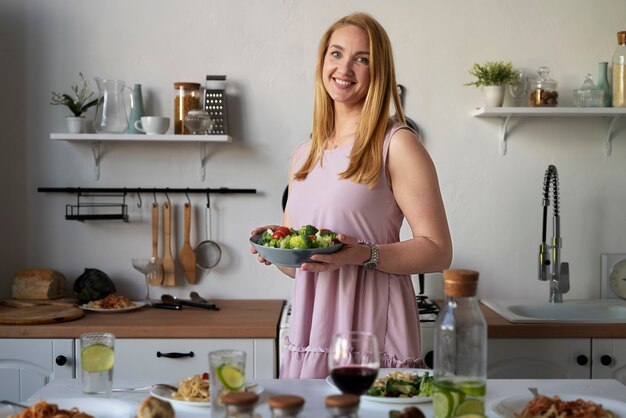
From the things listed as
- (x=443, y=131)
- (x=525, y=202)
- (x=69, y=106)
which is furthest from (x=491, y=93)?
(x=69, y=106)

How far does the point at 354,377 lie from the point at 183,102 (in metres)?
2.05

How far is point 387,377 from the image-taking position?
1660 mm

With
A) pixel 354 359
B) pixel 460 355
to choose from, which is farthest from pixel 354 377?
pixel 460 355

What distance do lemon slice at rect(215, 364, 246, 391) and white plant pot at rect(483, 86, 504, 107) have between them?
2.06m

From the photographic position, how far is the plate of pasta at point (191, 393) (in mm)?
1519

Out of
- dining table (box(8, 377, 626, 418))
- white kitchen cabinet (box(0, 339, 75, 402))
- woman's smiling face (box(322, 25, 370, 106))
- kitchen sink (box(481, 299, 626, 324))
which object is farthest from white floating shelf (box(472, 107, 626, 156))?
white kitchen cabinet (box(0, 339, 75, 402))

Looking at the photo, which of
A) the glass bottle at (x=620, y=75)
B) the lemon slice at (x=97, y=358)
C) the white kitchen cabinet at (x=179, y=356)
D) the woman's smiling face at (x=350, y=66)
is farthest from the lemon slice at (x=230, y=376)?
the glass bottle at (x=620, y=75)

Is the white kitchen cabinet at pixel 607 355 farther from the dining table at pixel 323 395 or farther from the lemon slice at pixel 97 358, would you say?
the lemon slice at pixel 97 358

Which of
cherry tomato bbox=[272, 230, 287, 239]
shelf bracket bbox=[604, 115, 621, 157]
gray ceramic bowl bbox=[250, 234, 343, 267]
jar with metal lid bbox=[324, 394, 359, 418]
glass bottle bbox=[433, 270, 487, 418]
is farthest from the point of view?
shelf bracket bbox=[604, 115, 621, 157]

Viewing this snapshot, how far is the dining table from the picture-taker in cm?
148

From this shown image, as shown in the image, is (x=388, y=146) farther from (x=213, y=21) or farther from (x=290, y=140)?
(x=213, y=21)

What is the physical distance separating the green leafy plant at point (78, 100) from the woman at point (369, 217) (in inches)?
56.1

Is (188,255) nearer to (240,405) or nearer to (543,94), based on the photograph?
(543,94)

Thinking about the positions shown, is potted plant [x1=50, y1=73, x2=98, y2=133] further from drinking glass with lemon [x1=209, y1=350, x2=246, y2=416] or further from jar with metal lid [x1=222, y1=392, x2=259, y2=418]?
jar with metal lid [x1=222, y1=392, x2=259, y2=418]
